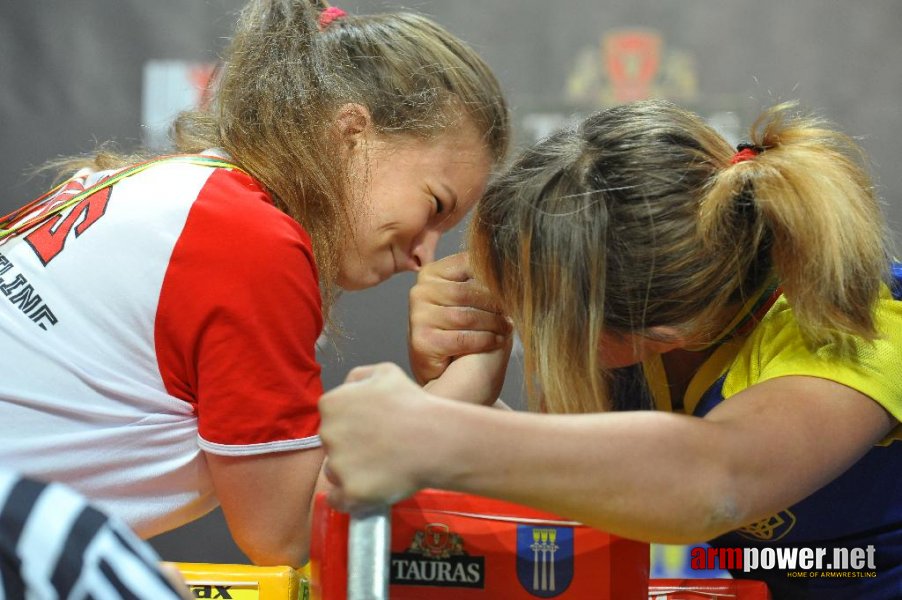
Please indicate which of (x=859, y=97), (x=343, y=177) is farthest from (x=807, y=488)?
(x=859, y=97)

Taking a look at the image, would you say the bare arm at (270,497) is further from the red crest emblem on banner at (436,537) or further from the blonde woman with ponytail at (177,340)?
the red crest emblem on banner at (436,537)

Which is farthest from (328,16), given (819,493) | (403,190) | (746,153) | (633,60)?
(633,60)

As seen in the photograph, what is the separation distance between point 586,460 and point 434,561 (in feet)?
0.52

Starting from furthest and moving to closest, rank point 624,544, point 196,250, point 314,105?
1. point 314,105
2. point 196,250
3. point 624,544

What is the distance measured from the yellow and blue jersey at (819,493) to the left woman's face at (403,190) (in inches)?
11.9

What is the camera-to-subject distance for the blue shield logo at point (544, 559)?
2.47ft

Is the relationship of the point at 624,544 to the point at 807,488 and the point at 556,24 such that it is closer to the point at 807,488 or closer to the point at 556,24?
the point at 807,488

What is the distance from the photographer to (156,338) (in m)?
0.92

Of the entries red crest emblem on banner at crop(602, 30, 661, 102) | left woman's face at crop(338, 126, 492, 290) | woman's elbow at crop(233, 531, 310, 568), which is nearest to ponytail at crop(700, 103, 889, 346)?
left woman's face at crop(338, 126, 492, 290)

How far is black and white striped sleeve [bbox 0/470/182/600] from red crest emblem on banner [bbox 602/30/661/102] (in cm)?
156

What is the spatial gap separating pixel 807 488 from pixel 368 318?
128cm

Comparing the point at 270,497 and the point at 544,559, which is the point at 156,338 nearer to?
the point at 270,497

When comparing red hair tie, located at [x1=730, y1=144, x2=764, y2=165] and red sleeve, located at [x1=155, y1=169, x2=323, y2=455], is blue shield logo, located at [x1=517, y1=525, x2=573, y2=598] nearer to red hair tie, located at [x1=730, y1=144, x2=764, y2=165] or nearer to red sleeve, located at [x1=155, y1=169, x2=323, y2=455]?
red sleeve, located at [x1=155, y1=169, x2=323, y2=455]

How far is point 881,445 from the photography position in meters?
0.93
